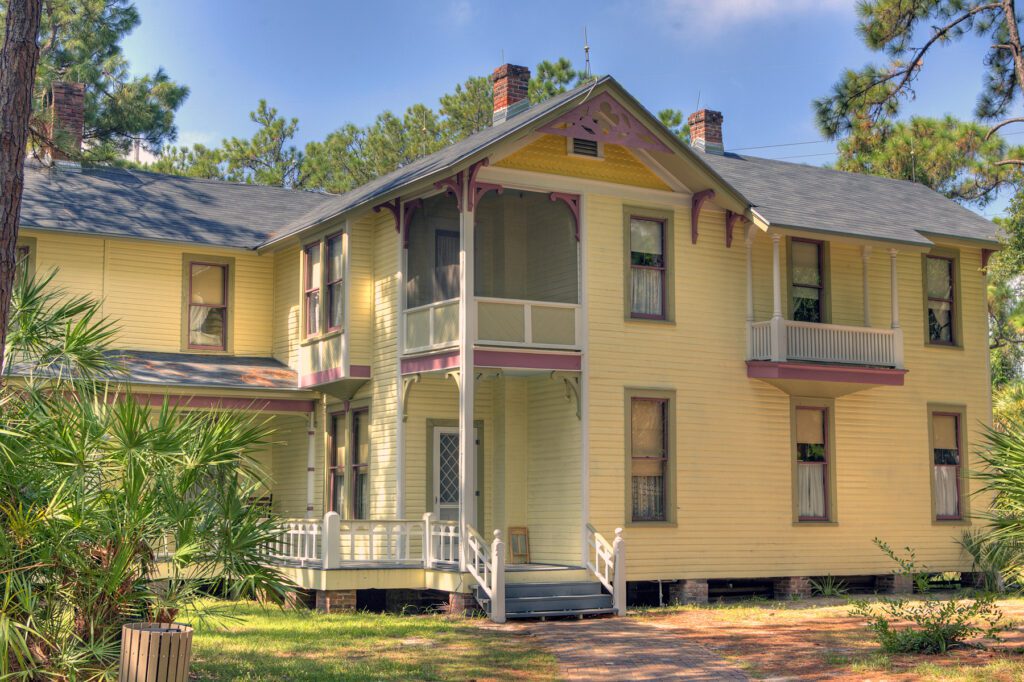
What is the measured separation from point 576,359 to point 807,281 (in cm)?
561

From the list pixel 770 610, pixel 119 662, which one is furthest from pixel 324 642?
pixel 770 610

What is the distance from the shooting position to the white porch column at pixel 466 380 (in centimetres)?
1956

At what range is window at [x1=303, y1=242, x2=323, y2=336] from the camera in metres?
24.0

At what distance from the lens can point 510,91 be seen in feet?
82.4

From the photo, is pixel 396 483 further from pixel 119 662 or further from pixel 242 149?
pixel 242 149

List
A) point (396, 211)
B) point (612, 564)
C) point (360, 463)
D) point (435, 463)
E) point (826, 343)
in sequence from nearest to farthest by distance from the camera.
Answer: point (612, 564)
point (396, 211)
point (435, 463)
point (826, 343)
point (360, 463)

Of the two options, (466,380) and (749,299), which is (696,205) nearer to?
(749,299)

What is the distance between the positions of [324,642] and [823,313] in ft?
39.7

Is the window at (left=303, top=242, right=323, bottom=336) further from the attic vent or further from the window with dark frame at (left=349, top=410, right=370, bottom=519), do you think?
the attic vent

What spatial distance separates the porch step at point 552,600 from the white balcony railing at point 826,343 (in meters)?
5.45

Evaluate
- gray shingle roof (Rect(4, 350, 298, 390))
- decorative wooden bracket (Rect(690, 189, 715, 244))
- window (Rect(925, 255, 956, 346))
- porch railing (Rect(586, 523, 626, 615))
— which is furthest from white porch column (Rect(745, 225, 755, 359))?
gray shingle roof (Rect(4, 350, 298, 390))

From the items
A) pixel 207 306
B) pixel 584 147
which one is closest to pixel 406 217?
pixel 584 147

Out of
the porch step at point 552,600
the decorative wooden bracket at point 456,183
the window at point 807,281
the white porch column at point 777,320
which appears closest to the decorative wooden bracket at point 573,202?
the decorative wooden bracket at point 456,183

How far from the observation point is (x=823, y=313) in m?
23.8
